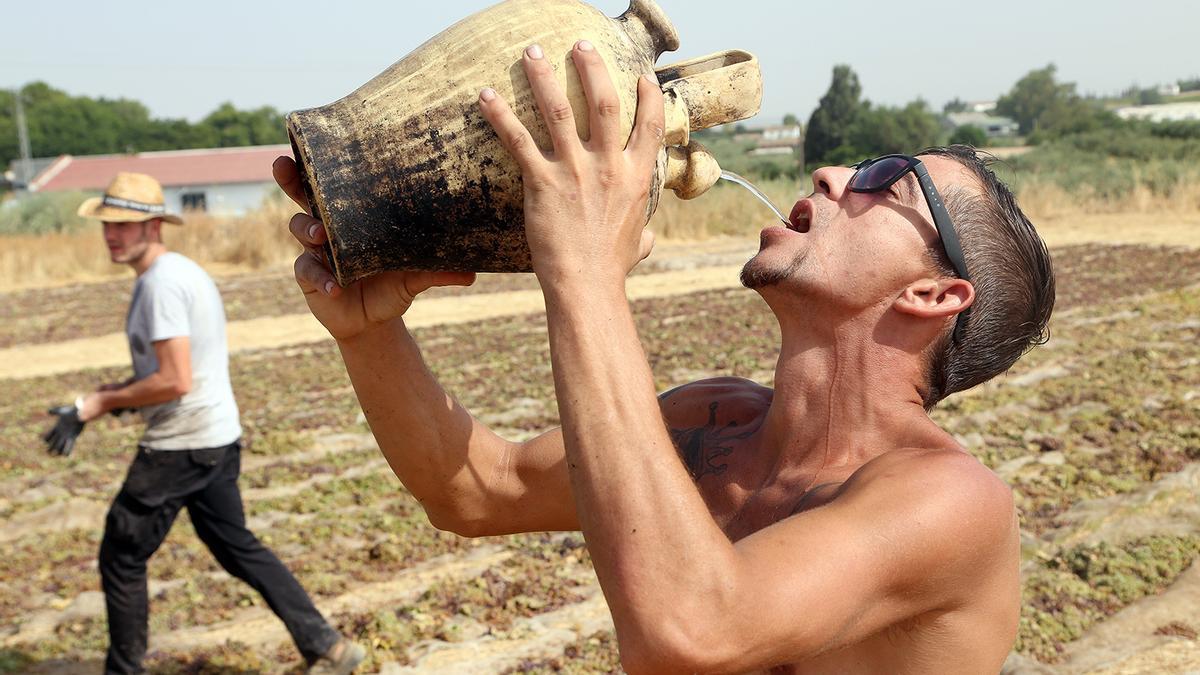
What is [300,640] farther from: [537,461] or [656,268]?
[656,268]

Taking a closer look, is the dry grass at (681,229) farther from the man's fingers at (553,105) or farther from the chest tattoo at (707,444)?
the man's fingers at (553,105)

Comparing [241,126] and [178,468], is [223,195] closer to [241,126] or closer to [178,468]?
[241,126]

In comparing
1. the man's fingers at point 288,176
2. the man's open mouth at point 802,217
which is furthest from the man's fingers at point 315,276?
the man's open mouth at point 802,217

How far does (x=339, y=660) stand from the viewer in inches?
192

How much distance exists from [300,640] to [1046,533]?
377 cm

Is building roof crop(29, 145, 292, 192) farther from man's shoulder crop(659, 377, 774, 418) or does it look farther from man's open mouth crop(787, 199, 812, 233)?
man's open mouth crop(787, 199, 812, 233)

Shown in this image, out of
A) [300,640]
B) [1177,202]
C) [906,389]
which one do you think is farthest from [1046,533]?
[1177,202]

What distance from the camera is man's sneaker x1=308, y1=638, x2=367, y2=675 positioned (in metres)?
4.84

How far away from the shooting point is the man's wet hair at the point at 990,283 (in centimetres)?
213

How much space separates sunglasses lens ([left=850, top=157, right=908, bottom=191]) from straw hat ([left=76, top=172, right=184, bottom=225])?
152 inches

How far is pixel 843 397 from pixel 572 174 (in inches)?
29.9

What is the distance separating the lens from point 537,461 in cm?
244

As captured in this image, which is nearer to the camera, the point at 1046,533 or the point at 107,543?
the point at 107,543

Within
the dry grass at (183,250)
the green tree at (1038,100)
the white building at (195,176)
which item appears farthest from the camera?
the green tree at (1038,100)
